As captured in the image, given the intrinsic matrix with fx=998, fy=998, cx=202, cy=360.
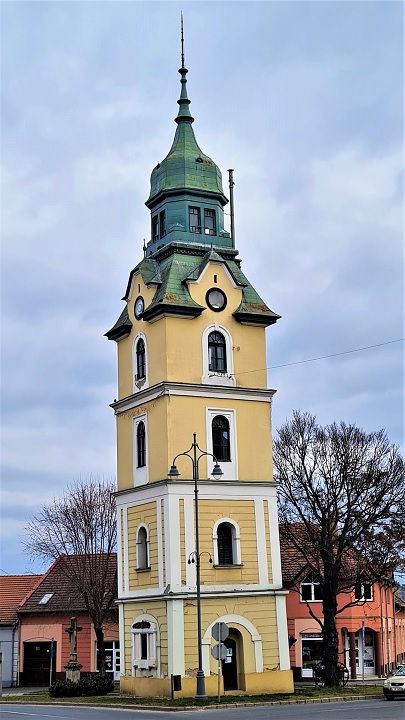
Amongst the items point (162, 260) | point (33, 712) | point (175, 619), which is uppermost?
point (162, 260)

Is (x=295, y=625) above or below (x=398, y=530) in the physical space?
below

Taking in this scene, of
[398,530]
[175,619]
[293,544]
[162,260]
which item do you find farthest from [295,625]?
[162,260]

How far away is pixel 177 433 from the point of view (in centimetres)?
4212

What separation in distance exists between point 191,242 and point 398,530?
16103 millimetres

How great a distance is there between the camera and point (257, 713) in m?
31.4

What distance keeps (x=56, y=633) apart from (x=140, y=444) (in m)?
19.7

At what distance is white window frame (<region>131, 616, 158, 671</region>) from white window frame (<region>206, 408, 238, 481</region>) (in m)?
6.87

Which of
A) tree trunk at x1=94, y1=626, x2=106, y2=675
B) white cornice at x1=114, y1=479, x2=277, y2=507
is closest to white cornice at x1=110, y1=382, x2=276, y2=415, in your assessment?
white cornice at x1=114, y1=479, x2=277, y2=507

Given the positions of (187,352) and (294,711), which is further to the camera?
(187,352)

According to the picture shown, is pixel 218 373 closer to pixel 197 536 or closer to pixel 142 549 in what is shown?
pixel 142 549

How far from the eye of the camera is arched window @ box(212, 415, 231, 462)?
43.3 meters

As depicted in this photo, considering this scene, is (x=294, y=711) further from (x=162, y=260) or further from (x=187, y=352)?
(x=162, y=260)

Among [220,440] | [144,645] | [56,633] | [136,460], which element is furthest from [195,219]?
[56,633]

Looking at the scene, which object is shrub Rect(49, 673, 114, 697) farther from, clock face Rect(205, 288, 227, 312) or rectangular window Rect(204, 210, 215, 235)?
rectangular window Rect(204, 210, 215, 235)
